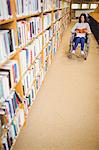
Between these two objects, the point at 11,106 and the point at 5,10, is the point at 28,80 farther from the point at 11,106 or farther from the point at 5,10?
the point at 5,10

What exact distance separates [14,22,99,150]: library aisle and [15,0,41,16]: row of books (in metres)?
1.35

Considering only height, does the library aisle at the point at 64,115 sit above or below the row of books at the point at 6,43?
below

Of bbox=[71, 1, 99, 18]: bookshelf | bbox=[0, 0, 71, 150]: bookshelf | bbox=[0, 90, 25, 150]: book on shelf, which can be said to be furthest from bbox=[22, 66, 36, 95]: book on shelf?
bbox=[71, 1, 99, 18]: bookshelf

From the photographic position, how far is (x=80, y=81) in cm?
341

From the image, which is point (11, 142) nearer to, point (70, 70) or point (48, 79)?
point (48, 79)

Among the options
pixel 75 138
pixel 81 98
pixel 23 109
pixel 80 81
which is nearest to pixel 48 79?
pixel 80 81

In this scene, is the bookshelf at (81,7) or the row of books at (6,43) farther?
the bookshelf at (81,7)

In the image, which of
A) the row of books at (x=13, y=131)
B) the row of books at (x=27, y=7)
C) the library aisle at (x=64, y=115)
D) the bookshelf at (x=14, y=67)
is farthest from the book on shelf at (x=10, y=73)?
the library aisle at (x=64, y=115)

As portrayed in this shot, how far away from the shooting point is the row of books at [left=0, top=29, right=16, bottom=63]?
4.94 ft

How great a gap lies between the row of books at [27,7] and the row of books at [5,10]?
245 millimetres

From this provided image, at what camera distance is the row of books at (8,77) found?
5.16 ft

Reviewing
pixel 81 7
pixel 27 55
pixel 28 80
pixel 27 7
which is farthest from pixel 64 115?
pixel 81 7

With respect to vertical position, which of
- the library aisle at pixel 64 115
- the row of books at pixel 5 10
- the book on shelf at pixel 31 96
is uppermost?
the row of books at pixel 5 10

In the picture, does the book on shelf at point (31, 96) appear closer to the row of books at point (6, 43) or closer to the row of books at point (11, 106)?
the row of books at point (11, 106)
